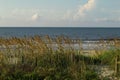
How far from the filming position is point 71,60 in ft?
34.6

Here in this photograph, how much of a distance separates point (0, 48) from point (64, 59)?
2.53 m

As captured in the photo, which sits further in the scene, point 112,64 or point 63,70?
point 112,64

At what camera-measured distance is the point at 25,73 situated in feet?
29.7

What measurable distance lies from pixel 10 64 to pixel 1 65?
0.43 m

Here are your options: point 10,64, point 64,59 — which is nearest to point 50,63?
point 64,59

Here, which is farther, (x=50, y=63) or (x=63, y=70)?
(x=50, y=63)

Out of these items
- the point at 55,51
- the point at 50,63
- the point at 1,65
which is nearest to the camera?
the point at 1,65

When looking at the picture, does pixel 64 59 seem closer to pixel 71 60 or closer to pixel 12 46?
pixel 71 60

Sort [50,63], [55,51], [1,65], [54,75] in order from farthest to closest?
[55,51], [50,63], [1,65], [54,75]

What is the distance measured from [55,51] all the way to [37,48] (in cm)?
76

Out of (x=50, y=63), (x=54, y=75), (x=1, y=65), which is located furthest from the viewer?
(x=50, y=63)

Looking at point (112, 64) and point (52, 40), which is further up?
point (52, 40)

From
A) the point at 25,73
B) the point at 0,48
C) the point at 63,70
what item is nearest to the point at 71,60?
the point at 63,70

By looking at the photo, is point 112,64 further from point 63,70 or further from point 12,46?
point 12,46
